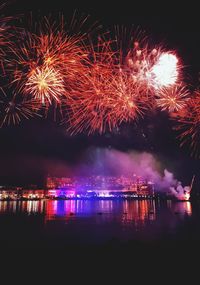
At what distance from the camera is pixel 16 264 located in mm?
15289

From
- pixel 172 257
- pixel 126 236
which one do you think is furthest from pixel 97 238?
pixel 172 257

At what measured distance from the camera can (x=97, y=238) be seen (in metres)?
23.1

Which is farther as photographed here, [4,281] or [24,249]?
[24,249]

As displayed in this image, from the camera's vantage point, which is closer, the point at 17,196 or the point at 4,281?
the point at 4,281

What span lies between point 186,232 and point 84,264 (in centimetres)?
1499

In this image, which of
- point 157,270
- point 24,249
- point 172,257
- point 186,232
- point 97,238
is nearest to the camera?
point 157,270

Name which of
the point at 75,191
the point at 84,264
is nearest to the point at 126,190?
the point at 75,191

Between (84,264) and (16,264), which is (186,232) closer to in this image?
(84,264)

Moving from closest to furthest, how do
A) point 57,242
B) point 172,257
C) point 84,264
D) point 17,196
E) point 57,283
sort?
point 57,283
point 84,264
point 172,257
point 57,242
point 17,196

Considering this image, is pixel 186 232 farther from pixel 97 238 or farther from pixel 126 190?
pixel 126 190

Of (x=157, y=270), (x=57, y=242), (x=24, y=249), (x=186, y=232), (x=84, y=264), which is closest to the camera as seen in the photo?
(x=157, y=270)

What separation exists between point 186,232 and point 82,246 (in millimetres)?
11830

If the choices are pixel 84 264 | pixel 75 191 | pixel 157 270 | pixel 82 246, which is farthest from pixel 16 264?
pixel 75 191

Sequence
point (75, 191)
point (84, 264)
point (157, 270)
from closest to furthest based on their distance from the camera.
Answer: point (157, 270) < point (84, 264) < point (75, 191)
